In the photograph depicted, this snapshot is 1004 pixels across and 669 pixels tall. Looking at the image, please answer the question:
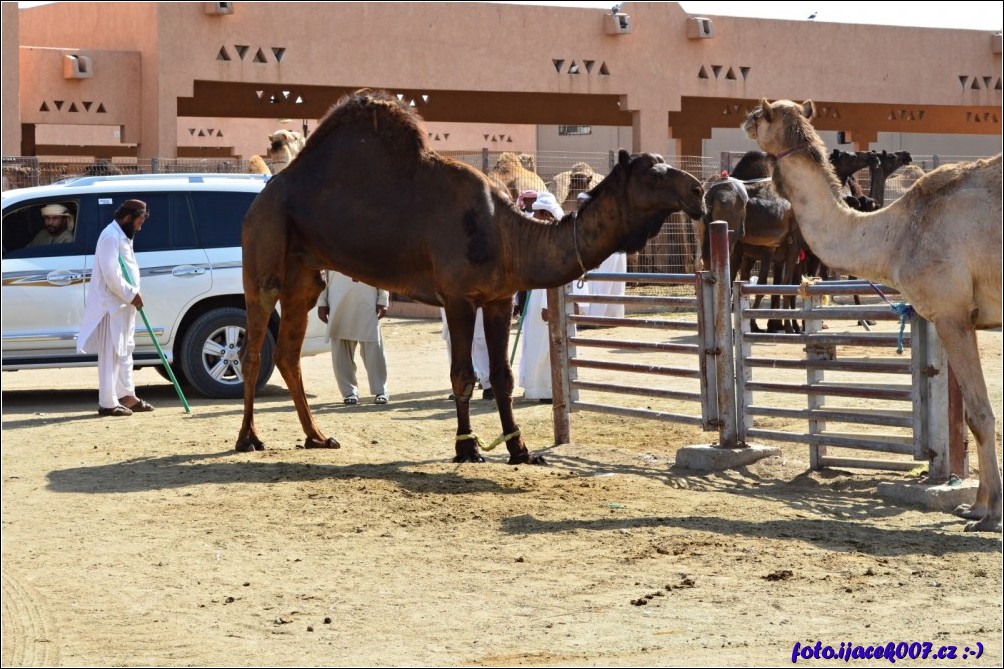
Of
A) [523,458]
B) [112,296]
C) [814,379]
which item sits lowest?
[523,458]

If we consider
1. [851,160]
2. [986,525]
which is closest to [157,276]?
[851,160]

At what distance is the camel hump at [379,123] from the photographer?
10.6 m

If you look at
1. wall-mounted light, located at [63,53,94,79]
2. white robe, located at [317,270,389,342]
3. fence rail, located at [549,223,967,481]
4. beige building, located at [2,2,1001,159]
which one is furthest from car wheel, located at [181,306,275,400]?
wall-mounted light, located at [63,53,94,79]

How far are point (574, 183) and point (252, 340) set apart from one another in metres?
7.60

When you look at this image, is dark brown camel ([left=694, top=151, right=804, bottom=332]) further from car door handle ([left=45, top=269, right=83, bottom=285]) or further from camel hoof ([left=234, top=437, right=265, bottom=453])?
camel hoof ([left=234, top=437, right=265, bottom=453])

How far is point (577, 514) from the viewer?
340 inches

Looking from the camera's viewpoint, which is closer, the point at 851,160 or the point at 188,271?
the point at 188,271

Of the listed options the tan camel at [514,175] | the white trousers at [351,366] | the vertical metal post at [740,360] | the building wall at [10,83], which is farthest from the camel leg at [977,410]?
the building wall at [10,83]

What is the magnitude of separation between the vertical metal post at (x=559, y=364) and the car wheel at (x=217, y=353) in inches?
151

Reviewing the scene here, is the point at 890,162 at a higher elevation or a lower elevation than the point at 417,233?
higher

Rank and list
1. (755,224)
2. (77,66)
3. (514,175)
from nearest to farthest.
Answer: (755,224)
(514,175)
(77,66)

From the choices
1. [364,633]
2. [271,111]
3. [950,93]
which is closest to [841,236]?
[364,633]

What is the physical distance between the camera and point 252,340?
11250 mm

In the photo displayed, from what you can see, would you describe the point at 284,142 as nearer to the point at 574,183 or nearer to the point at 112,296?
the point at 574,183
